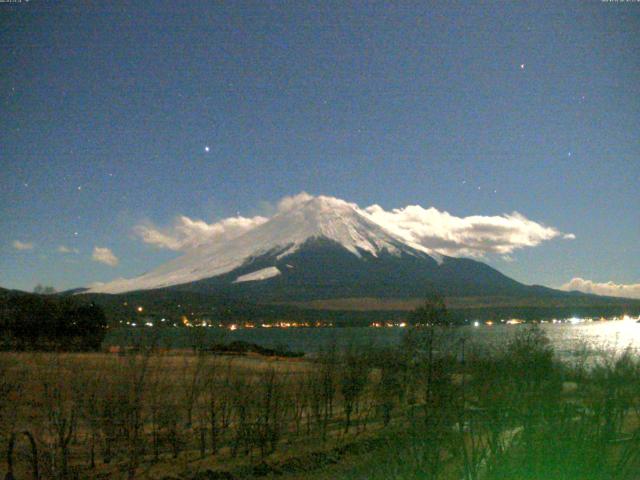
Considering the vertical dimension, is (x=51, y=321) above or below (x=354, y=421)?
above

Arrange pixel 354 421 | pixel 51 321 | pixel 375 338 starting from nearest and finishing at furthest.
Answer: pixel 354 421, pixel 375 338, pixel 51 321

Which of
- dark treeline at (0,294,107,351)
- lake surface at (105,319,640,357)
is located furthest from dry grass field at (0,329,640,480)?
dark treeline at (0,294,107,351)

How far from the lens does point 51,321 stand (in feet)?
151

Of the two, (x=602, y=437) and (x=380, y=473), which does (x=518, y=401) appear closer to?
(x=602, y=437)

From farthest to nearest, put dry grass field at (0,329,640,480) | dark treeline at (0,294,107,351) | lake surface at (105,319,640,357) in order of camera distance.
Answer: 1. dark treeline at (0,294,107,351)
2. lake surface at (105,319,640,357)
3. dry grass field at (0,329,640,480)

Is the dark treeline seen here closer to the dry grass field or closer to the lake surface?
the lake surface

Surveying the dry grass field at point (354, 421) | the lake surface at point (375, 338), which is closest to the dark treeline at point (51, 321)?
the lake surface at point (375, 338)

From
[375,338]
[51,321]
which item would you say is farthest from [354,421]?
[51,321]

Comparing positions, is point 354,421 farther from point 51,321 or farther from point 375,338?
point 51,321

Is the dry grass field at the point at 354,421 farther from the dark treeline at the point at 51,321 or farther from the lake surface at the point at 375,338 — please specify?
the dark treeline at the point at 51,321

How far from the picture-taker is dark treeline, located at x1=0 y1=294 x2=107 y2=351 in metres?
44.2

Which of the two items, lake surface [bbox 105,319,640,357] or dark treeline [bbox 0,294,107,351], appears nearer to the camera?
lake surface [bbox 105,319,640,357]

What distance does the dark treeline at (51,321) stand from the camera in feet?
145

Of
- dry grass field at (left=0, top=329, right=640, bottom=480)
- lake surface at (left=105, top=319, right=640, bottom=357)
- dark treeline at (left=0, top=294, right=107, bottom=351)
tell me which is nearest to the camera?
dry grass field at (left=0, top=329, right=640, bottom=480)
